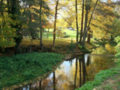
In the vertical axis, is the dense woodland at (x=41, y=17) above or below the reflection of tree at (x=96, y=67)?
above

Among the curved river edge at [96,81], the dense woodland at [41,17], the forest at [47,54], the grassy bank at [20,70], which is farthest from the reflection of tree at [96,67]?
the dense woodland at [41,17]

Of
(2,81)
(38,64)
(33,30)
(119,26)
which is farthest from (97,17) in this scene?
(2,81)

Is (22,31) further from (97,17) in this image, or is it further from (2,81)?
(97,17)

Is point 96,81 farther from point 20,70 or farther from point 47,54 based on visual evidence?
point 47,54

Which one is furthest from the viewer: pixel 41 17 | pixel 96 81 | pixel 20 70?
pixel 41 17

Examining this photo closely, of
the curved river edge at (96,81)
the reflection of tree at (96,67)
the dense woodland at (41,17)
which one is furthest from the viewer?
the dense woodland at (41,17)

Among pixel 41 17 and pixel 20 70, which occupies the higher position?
pixel 41 17

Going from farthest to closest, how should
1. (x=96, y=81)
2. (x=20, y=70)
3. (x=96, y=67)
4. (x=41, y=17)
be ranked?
(x=41, y=17) → (x=96, y=67) → (x=20, y=70) → (x=96, y=81)

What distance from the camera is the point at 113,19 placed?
18.2 metres

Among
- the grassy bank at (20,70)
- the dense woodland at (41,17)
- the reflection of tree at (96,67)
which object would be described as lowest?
the reflection of tree at (96,67)

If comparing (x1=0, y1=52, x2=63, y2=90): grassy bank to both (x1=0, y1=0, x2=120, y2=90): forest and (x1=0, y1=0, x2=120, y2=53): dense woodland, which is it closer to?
(x1=0, y1=0, x2=120, y2=90): forest

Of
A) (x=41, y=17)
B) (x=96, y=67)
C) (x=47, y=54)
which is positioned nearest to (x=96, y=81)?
(x=96, y=67)

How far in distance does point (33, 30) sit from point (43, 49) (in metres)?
4.88

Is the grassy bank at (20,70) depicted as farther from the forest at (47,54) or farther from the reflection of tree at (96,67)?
the reflection of tree at (96,67)
